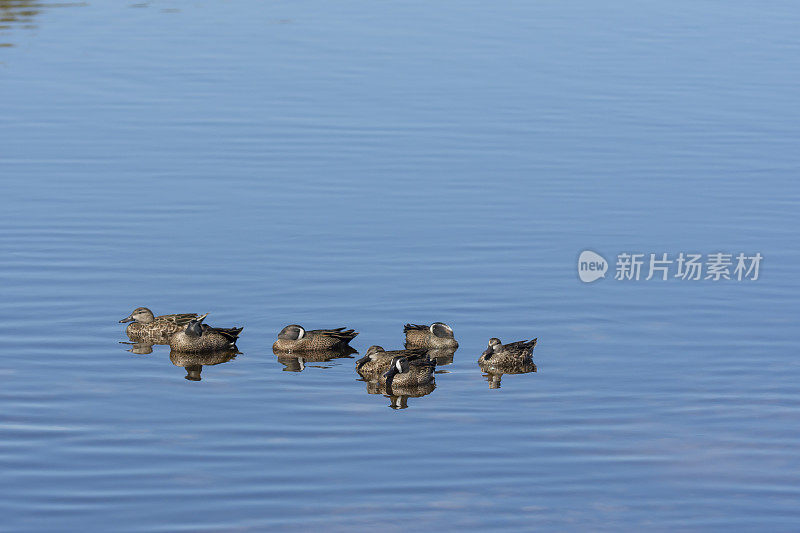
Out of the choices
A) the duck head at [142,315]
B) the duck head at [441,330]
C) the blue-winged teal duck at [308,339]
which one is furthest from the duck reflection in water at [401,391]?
the duck head at [142,315]

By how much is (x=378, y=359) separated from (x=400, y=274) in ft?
12.8

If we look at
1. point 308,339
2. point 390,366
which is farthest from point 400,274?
point 390,366

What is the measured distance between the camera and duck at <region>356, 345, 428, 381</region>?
17875 mm

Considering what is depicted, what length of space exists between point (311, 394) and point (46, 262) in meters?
7.19

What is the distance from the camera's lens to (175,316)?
19281 millimetres

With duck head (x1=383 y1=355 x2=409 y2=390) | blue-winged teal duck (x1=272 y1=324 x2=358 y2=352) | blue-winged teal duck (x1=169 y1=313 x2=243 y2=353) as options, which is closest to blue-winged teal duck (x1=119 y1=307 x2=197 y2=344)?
blue-winged teal duck (x1=169 y1=313 x2=243 y2=353)

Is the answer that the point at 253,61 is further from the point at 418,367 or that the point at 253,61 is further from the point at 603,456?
the point at 603,456

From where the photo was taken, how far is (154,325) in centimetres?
1934

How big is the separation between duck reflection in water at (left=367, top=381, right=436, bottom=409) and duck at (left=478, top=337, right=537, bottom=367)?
2.82ft

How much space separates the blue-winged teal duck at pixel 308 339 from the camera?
18516 millimetres

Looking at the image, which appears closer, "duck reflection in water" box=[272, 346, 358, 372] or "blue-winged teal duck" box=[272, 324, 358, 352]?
"duck reflection in water" box=[272, 346, 358, 372]

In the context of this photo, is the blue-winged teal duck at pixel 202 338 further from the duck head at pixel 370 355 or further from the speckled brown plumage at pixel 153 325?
the duck head at pixel 370 355

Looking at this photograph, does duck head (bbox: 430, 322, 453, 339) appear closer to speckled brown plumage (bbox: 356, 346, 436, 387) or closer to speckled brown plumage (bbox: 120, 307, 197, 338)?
speckled brown plumage (bbox: 356, 346, 436, 387)

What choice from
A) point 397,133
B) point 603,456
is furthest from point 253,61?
point 603,456
